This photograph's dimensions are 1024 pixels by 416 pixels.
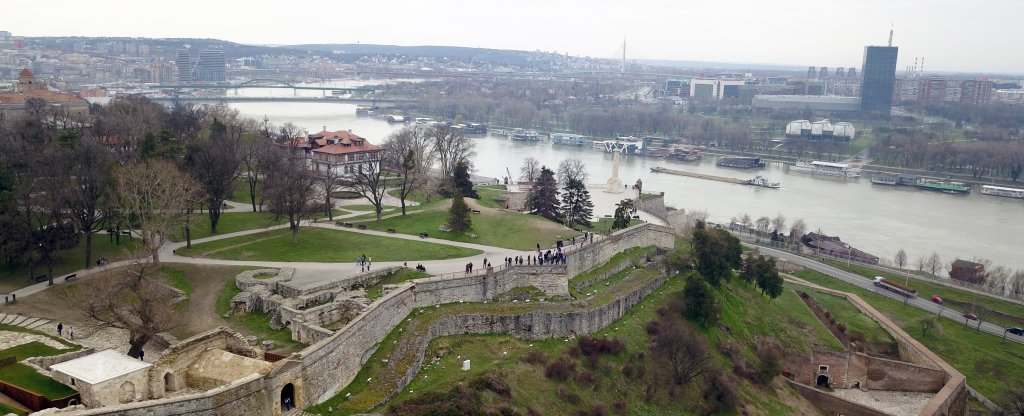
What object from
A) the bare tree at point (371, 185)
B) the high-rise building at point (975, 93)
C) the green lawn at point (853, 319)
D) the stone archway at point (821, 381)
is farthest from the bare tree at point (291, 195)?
the high-rise building at point (975, 93)

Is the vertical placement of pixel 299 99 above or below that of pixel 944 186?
above

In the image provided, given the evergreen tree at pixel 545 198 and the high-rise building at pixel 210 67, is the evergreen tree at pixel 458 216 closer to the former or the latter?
the evergreen tree at pixel 545 198

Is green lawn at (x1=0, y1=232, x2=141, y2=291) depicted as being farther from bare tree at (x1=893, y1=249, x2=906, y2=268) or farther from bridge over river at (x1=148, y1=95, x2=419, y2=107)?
bridge over river at (x1=148, y1=95, x2=419, y2=107)

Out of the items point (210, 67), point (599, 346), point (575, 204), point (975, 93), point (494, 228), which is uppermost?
point (975, 93)

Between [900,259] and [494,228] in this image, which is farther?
[900,259]

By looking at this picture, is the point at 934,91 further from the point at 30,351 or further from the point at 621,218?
the point at 30,351

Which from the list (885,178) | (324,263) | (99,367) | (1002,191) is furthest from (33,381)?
(1002,191)

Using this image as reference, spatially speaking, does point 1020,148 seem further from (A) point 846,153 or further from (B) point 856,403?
(B) point 856,403
